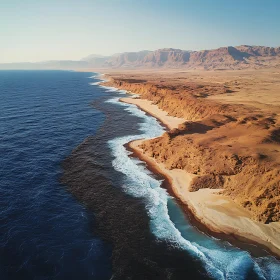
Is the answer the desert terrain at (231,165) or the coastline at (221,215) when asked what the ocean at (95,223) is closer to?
the coastline at (221,215)

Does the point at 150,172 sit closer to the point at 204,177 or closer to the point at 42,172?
the point at 204,177

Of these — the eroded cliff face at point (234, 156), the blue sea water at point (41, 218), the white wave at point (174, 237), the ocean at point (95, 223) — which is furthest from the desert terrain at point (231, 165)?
the blue sea water at point (41, 218)

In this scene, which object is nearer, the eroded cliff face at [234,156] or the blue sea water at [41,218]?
the blue sea water at [41,218]

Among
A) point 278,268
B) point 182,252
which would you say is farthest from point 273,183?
A: point 182,252

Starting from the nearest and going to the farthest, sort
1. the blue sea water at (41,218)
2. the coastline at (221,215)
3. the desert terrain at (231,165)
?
the blue sea water at (41,218), the coastline at (221,215), the desert terrain at (231,165)

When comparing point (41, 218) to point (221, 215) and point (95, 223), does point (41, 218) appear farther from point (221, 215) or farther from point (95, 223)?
point (221, 215)

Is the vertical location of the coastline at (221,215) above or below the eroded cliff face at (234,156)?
below

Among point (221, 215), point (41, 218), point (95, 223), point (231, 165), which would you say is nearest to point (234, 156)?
point (231, 165)
